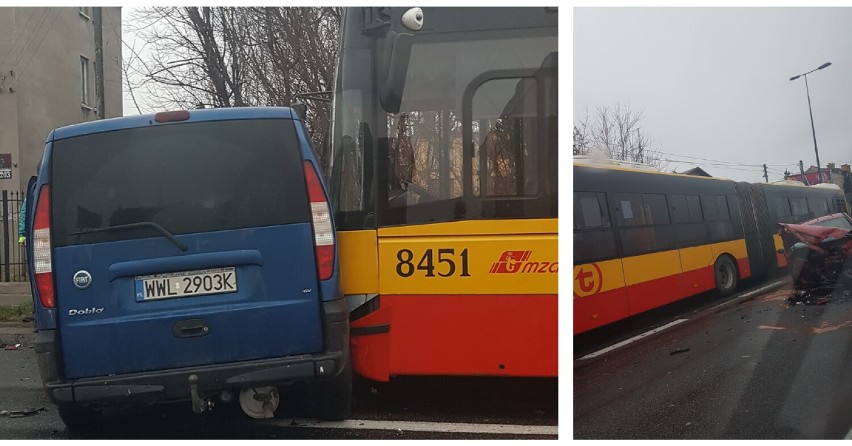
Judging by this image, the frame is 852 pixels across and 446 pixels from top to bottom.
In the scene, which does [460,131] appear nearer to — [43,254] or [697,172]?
[697,172]

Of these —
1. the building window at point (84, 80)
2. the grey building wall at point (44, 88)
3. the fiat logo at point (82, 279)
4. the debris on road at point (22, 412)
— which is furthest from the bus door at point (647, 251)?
the building window at point (84, 80)

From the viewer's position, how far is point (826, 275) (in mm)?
3006

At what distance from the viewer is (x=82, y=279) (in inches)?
131

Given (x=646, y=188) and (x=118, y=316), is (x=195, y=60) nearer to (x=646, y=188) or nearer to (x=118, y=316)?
(x=118, y=316)

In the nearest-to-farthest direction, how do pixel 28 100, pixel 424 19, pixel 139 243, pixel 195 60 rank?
pixel 139 243, pixel 424 19, pixel 28 100, pixel 195 60

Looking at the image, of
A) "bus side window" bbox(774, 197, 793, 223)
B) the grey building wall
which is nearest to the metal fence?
Answer: the grey building wall

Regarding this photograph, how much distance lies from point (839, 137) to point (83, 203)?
137 inches

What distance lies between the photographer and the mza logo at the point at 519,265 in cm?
352

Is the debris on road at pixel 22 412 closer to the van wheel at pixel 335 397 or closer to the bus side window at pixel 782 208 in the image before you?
the van wheel at pixel 335 397

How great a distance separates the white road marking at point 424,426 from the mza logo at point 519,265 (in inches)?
35.2

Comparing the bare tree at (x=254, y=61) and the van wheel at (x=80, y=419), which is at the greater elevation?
the bare tree at (x=254, y=61)

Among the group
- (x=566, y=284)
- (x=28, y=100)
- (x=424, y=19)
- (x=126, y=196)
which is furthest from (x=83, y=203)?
(x=28, y=100)

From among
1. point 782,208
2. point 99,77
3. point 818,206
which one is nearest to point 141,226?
point 782,208

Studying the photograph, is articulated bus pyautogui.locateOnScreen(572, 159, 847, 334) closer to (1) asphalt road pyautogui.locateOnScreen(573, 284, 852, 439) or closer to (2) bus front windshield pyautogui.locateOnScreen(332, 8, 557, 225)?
(1) asphalt road pyautogui.locateOnScreen(573, 284, 852, 439)
